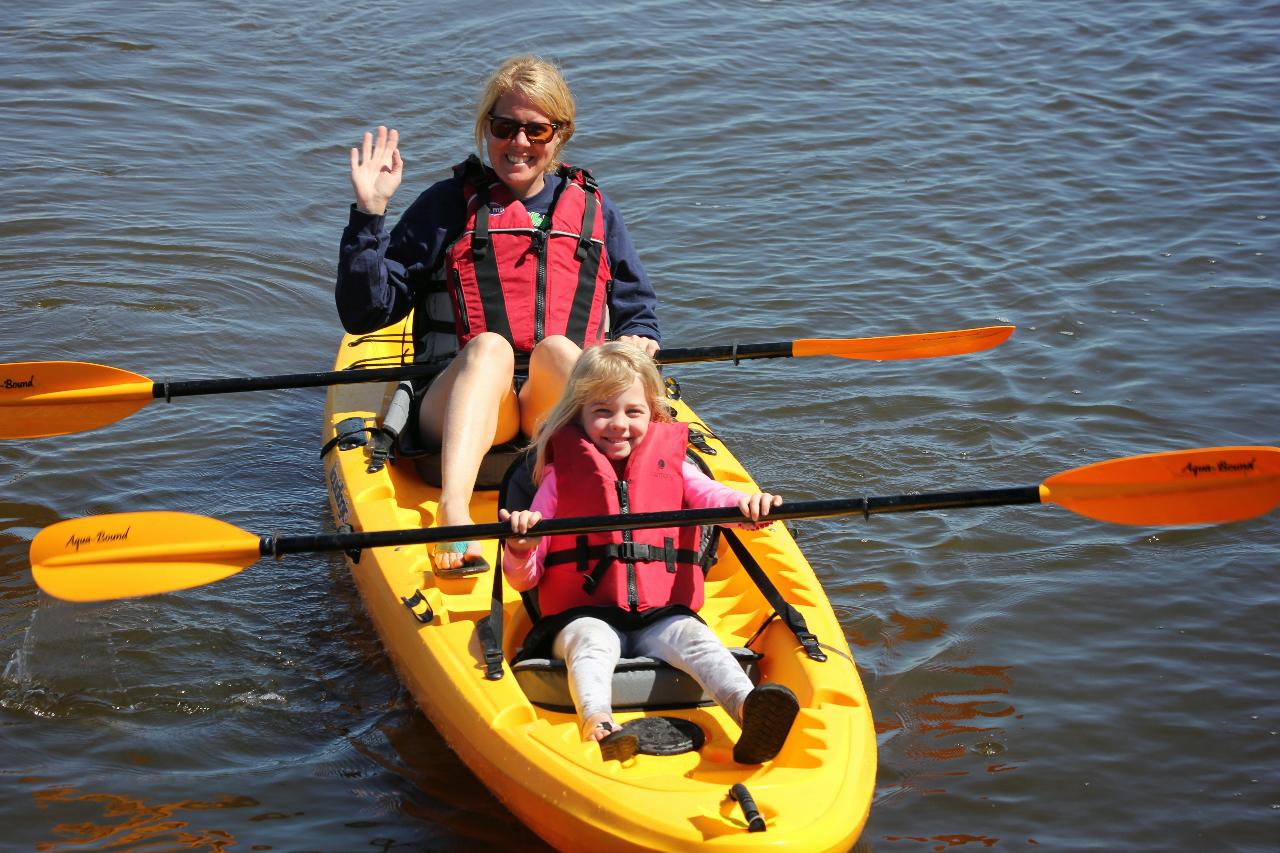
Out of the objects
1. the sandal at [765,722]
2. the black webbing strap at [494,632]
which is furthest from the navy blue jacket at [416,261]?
the sandal at [765,722]

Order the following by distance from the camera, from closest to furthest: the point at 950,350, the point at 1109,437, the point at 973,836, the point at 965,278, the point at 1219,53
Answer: the point at 973,836
the point at 950,350
the point at 1109,437
the point at 965,278
the point at 1219,53

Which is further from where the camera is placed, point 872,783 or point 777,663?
point 777,663

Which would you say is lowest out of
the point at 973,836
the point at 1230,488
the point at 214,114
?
the point at 973,836

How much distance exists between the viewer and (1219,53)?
995cm

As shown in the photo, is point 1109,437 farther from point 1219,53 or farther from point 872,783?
point 1219,53

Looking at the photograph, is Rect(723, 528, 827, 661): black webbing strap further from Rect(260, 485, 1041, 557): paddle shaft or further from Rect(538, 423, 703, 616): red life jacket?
Rect(260, 485, 1041, 557): paddle shaft

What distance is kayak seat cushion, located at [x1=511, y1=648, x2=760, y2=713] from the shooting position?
11.0 feet

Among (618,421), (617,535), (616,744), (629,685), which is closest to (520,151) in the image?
(618,421)

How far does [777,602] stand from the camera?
3578mm

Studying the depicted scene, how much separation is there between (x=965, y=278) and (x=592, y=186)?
3238 millimetres

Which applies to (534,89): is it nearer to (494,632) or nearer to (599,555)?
(599,555)

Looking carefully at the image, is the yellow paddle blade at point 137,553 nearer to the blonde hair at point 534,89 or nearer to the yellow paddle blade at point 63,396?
the yellow paddle blade at point 63,396

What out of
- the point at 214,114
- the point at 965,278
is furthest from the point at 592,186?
the point at 214,114

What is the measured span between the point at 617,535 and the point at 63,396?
2003mm
